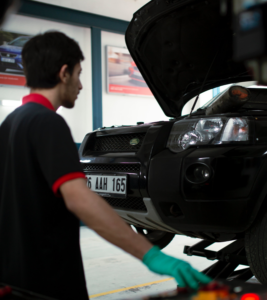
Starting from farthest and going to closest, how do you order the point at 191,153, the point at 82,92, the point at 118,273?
the point at 82,92
the point at 118,273
the point at 191,153

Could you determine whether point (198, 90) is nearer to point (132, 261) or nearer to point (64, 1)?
point (132, 261)

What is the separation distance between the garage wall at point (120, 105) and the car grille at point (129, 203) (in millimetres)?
5246

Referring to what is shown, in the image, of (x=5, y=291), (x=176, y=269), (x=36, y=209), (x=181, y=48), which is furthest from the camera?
(x=181, y=48)

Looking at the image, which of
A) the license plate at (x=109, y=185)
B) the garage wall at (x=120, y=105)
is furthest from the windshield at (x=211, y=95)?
the garage wall at (x=120, y=105)

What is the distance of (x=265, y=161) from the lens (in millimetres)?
1903

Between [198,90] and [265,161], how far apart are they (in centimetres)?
139

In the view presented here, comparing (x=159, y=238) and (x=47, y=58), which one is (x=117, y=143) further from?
(x=47, y=58)

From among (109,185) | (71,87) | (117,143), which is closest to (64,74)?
(71,87)

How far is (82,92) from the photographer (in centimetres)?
734

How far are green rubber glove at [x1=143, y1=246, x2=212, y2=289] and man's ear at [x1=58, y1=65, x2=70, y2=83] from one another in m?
0.60

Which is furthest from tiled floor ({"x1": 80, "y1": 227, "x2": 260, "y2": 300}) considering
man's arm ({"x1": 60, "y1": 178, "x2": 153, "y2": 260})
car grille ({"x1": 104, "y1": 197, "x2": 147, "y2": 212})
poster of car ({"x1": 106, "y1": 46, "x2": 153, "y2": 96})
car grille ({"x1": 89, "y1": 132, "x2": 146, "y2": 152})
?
poster of car ({"x1": 106, "y1": 46, "x2": 153, "y2": 96})

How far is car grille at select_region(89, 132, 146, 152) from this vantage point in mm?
2480

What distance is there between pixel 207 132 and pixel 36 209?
1288 mm

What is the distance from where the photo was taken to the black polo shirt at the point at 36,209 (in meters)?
1.05
